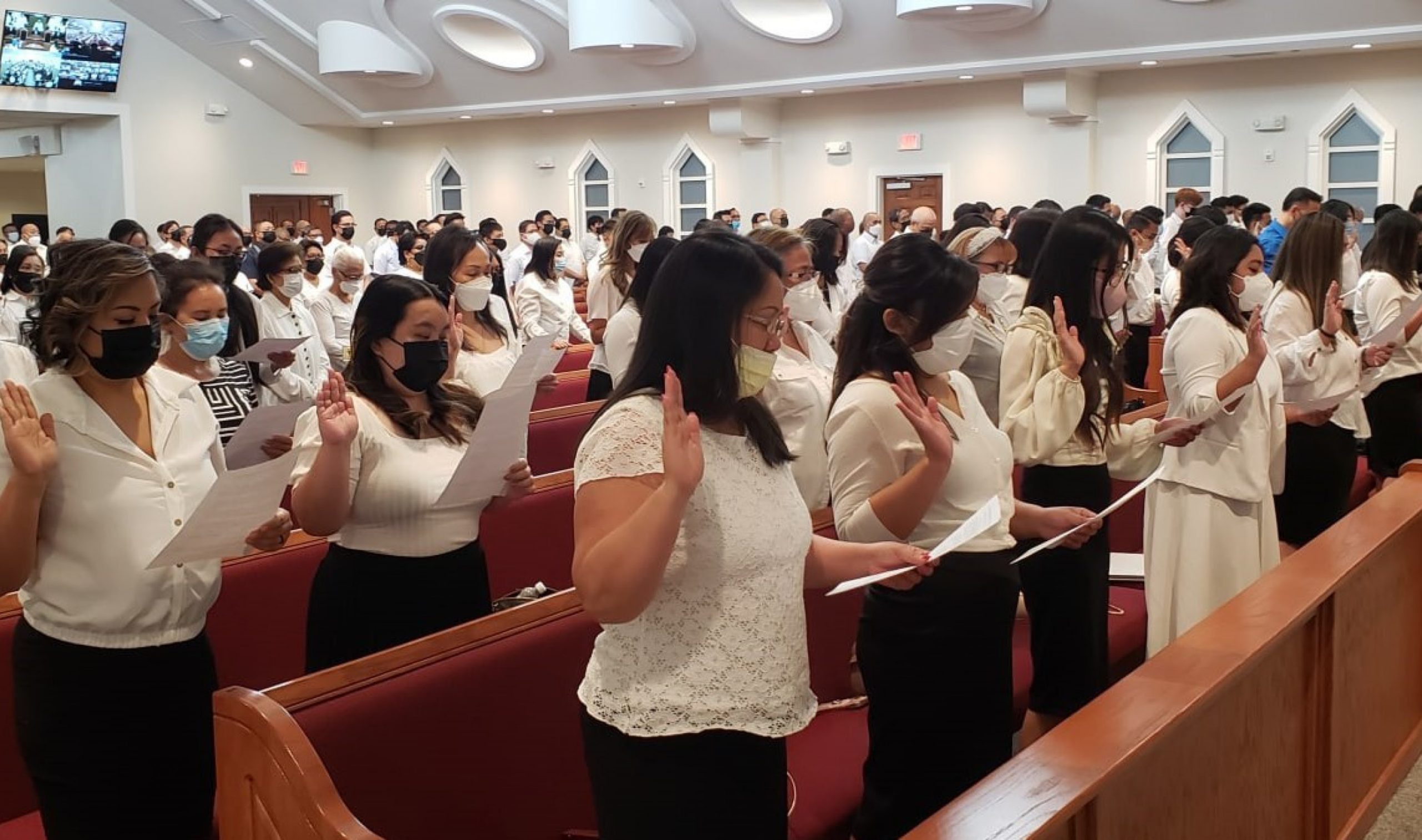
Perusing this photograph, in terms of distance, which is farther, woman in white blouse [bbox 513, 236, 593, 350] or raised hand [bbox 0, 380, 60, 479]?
woman in white blouse [bbox 513, 236, 593, 350]

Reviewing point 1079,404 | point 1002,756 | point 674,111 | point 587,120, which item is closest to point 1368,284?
point 1079,404

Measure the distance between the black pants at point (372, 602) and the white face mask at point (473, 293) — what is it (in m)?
1.98

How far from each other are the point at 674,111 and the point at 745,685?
60.2ft

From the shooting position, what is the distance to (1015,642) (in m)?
3.81

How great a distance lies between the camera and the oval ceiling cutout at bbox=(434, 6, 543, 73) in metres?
17.4

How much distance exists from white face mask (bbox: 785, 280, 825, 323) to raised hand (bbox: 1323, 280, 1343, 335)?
161cm

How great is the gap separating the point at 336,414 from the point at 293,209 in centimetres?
2070

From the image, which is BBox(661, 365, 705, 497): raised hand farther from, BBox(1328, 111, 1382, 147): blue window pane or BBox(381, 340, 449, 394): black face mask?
BBox(1328, 111, 1382, 147): blue window pane

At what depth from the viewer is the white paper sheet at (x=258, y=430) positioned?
2883 mm

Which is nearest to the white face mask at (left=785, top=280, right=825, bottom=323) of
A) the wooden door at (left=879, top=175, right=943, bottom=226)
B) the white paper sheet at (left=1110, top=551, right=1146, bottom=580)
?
the white paper sheet at (left=1110, top=551, right=1146, bottom=580)

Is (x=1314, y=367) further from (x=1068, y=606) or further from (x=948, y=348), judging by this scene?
(x=948, y=348)

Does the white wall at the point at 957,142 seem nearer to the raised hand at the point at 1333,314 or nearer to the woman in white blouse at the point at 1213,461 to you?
the raised hand at the point at 1333,314

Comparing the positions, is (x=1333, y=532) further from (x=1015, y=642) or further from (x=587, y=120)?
(x=587, y=120)

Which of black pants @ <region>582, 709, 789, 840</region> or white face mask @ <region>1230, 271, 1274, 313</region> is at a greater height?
white face mask @ <region>1230, 271, 1274, 313</region>
